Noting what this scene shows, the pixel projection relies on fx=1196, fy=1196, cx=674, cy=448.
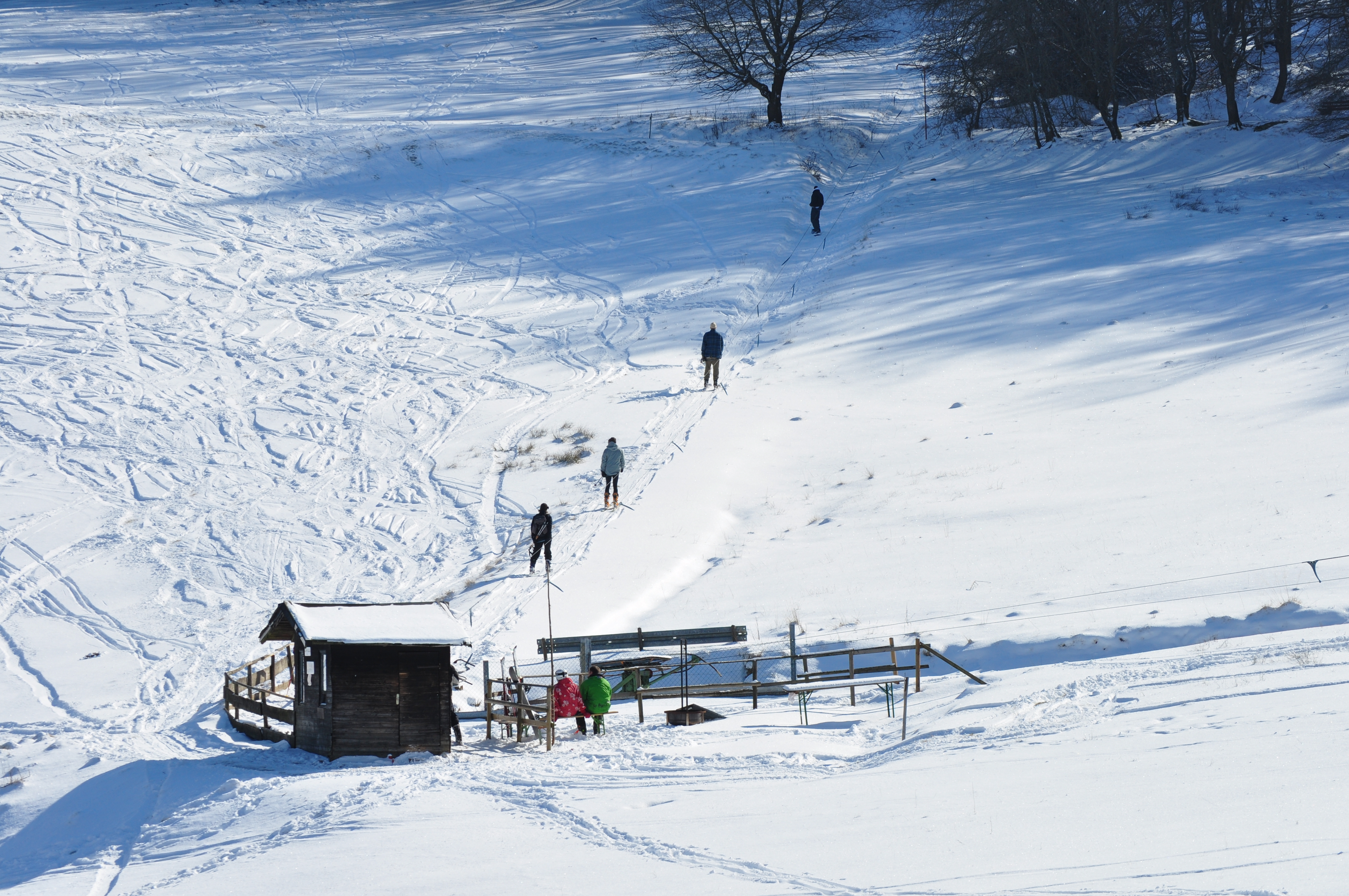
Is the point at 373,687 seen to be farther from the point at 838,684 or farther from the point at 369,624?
the point at 838,684

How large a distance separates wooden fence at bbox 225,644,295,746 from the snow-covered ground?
369 mm

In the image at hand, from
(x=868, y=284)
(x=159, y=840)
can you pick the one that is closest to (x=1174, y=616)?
(x=159, y=840)

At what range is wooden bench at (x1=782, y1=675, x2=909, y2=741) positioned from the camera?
13.5 m

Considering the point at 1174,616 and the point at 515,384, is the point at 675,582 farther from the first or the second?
the point at 515,384

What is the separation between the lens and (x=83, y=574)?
61.8ft

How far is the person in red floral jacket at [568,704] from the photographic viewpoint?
47.8 ft

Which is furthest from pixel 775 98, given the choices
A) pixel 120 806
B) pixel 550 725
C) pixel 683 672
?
pixel 120 806

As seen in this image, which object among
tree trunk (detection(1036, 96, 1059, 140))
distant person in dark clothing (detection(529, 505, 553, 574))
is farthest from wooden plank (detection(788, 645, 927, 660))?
tree trunk (detection(1036, 96, 1059, 140))

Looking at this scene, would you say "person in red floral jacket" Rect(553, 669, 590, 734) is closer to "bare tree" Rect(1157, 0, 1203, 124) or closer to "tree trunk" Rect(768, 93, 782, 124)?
"bare tree" Rect(1157, 0, 1203, 124)

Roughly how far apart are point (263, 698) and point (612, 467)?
25.3ft

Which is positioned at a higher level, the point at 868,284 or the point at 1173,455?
the point at 868,284

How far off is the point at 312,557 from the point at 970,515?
1067cm

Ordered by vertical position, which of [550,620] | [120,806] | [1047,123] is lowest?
[120,806]

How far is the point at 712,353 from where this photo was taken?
2536 centimetres
